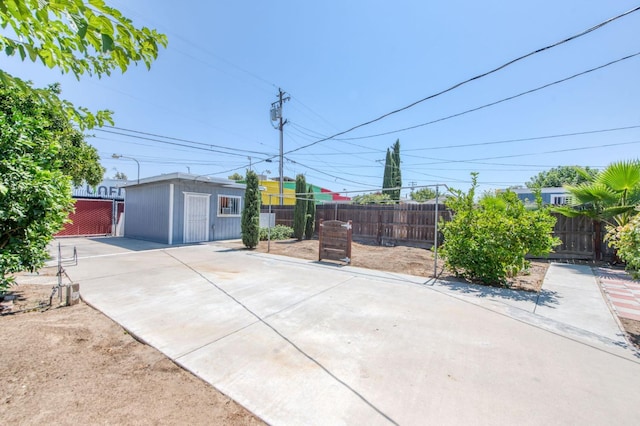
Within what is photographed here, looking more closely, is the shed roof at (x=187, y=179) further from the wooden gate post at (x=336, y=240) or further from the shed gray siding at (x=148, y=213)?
the wooden gate post at (x=336, y=240)

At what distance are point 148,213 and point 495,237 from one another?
1363cm

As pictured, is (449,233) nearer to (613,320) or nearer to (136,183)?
(613,320)

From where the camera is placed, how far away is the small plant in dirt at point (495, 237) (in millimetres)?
5379

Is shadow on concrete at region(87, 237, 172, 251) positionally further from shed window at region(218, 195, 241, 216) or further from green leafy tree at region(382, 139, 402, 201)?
green leafy tree at region(382, 139, 402, 201)

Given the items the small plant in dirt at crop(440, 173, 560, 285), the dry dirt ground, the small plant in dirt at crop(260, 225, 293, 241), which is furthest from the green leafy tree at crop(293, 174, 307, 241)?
the dry dirt ground

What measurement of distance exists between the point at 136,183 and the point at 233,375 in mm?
13323

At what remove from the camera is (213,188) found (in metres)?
12.8

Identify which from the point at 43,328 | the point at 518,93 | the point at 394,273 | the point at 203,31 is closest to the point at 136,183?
the point at 203,31

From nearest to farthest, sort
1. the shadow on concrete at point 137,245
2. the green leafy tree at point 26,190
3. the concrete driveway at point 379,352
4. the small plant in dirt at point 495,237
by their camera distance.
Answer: the concrete driveway at point 379,352 → the green leafy tree at point 26,190 → the small plant in dirt at point 495,237 → the shadow on concrete at point 137,245

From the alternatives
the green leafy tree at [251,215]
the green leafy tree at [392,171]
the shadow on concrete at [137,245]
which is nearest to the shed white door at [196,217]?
the shadow on concrete at [137,245]

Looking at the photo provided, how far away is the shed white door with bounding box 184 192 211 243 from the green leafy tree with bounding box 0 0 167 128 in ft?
35.3

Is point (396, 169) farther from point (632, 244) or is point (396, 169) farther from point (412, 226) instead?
point (632, 244)

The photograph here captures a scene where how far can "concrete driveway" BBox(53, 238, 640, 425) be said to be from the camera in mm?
2049

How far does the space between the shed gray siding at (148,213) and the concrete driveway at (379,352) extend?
6.76 meters
